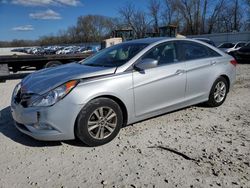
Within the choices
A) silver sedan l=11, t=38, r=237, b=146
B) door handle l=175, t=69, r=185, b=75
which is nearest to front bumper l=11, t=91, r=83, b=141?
silver sedan l=11, t=38, r=237, b=146

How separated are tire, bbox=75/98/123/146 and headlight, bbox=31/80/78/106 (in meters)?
0.34

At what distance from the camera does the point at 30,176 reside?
3.12 metres

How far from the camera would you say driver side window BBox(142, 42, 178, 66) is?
448 cm

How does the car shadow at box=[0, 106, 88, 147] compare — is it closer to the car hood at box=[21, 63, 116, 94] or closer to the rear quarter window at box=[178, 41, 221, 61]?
the car hood at box=[21, 63, 116, 94]

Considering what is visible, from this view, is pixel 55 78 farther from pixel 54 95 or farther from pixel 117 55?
pixel 117 55

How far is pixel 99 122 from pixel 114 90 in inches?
19.9

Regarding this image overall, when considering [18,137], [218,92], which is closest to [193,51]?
[218,92]

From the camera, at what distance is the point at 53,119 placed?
139 inches

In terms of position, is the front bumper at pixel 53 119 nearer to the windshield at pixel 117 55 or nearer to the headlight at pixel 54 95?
the headlight at pixel 54 95

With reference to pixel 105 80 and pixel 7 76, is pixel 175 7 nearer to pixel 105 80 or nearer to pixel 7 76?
pixel 7 76

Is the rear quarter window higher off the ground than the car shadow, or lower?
higher

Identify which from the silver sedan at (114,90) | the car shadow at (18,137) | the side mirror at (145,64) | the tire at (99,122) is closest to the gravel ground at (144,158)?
the car shadow at (18,137)

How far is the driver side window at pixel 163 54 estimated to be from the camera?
14.7 ft

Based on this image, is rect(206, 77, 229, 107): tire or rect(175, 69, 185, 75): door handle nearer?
rect(175, 69, 185, 75): door handle
